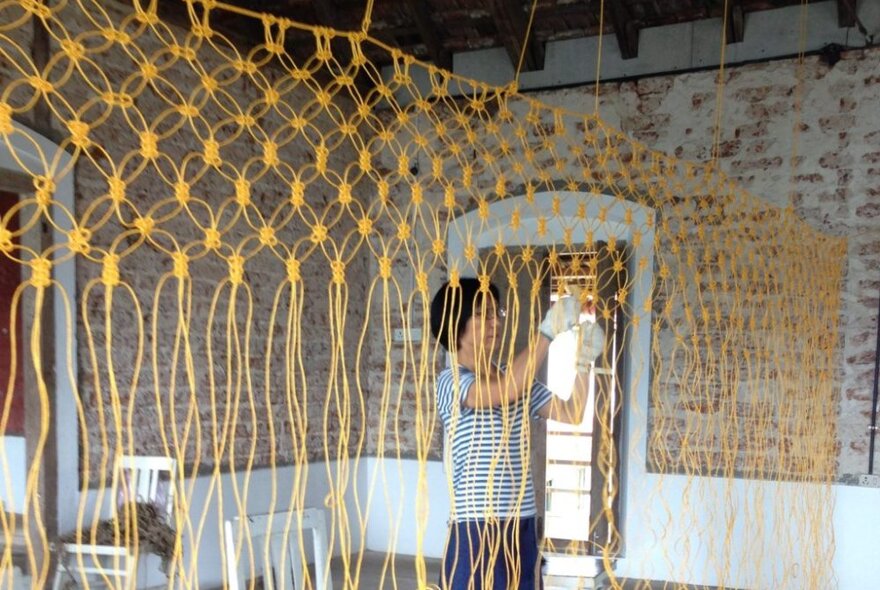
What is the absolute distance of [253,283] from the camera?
3.98 m

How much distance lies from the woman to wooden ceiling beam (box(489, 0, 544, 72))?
274 centimetres

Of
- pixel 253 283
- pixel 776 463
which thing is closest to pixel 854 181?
pixel 776 463

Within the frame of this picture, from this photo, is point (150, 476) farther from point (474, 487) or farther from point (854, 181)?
point (854, 181)

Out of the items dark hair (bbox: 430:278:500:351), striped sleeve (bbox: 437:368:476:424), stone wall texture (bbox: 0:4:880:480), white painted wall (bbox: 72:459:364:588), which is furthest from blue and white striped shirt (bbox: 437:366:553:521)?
stone wall texture (bbox: 0:4:880:480)

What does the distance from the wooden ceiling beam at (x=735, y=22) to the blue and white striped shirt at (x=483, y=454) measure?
3.04 meters

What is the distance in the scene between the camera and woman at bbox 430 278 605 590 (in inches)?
63.0

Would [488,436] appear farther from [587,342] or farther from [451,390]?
[587,342]

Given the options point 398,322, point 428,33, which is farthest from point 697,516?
point 428,33

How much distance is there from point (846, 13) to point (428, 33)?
88.5 inches

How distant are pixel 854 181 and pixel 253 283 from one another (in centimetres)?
324

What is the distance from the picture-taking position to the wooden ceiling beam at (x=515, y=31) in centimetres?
396

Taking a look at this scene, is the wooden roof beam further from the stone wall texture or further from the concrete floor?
the concrete floor

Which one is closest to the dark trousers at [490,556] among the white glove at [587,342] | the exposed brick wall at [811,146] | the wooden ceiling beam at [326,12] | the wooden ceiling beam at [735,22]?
the white glove at [587,342]

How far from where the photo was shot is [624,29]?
4.01 m
